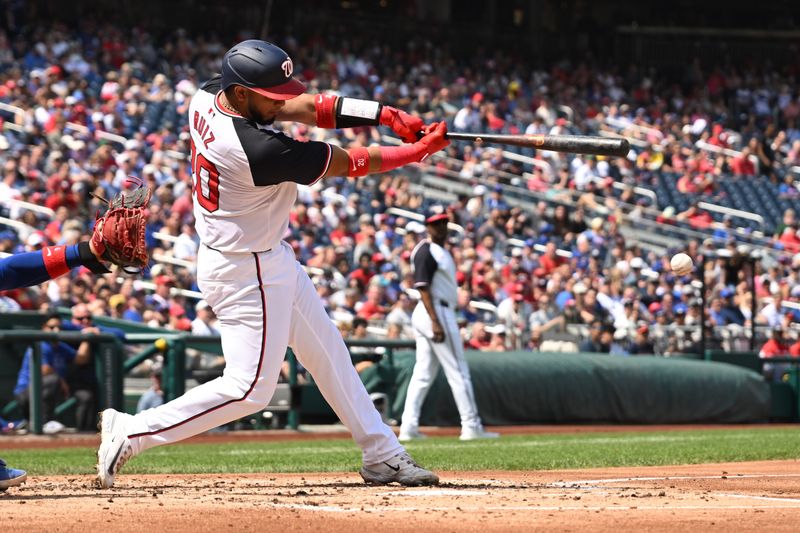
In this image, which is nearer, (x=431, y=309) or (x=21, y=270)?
(x=21, y=270)

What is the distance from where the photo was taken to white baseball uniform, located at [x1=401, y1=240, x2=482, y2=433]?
11492 mm

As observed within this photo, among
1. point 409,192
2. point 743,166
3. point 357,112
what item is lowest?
point 357,112

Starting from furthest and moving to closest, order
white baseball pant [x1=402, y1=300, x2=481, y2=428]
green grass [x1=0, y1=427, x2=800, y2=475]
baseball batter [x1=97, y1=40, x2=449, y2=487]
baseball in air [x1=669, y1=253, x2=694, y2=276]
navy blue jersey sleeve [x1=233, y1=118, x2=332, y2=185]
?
white baseball pant [x1=402, y1=300, x2=481, y2=428]
baseball in air [x1=669, y1=253, x2=694, y2=276]
green grass [x1=0, y1=427, x2=800, y2=475]
baseball batter [x1=97, y1=40, x2=449, y2=487]
navy blue jersey sleeve [x1=233, y1=118, x2=332, y2=185]

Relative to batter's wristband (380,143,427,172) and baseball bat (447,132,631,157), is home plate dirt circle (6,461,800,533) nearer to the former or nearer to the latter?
batter's wristband (380,143,427,172)

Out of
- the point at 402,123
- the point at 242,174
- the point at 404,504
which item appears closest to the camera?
the point at 404,504

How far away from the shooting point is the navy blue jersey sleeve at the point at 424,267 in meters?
11.4

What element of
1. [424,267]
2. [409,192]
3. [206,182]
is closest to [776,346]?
[409,192]

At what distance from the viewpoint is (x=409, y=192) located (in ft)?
70.1

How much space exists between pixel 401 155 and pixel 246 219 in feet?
2.41

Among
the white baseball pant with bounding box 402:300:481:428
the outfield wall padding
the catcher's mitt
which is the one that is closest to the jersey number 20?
the catcher's mitt

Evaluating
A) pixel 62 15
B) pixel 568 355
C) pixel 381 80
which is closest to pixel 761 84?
pixel 381 80

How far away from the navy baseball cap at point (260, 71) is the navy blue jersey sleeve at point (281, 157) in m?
0.22

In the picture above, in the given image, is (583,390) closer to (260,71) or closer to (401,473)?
(401,473)

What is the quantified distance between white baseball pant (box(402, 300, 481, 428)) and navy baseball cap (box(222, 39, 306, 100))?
5.94 m
